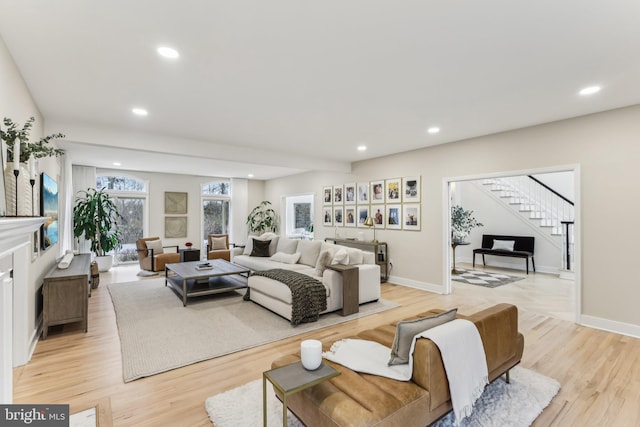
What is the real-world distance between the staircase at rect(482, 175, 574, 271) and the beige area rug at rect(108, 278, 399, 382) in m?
5.13

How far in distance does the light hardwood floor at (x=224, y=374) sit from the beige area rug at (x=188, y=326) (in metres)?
0.13

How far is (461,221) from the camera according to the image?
784 centimetres

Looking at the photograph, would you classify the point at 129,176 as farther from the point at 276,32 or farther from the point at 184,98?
the point at 276,32

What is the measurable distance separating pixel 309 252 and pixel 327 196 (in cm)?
233

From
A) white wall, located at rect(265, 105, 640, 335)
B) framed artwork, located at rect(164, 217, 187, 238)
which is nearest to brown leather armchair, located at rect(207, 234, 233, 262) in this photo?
framed artwork, located at rect(164, 217, 187, 238)

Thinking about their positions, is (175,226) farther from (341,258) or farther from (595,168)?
(595,168)

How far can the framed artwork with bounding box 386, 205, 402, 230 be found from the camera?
6078 millimetres

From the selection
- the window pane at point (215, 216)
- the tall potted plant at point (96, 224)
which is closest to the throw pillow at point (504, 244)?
the window pane at point (215, 216)

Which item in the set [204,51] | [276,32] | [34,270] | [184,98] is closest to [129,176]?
[34,270]

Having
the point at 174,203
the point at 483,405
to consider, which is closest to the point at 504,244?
the point at 483,405

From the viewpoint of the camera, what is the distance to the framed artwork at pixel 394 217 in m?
6.08

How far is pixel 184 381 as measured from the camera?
256 centimetres

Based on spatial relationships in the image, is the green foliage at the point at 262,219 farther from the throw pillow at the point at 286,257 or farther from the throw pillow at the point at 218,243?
the throw pillow at the point at 286,257

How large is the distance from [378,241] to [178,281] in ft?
12.8
